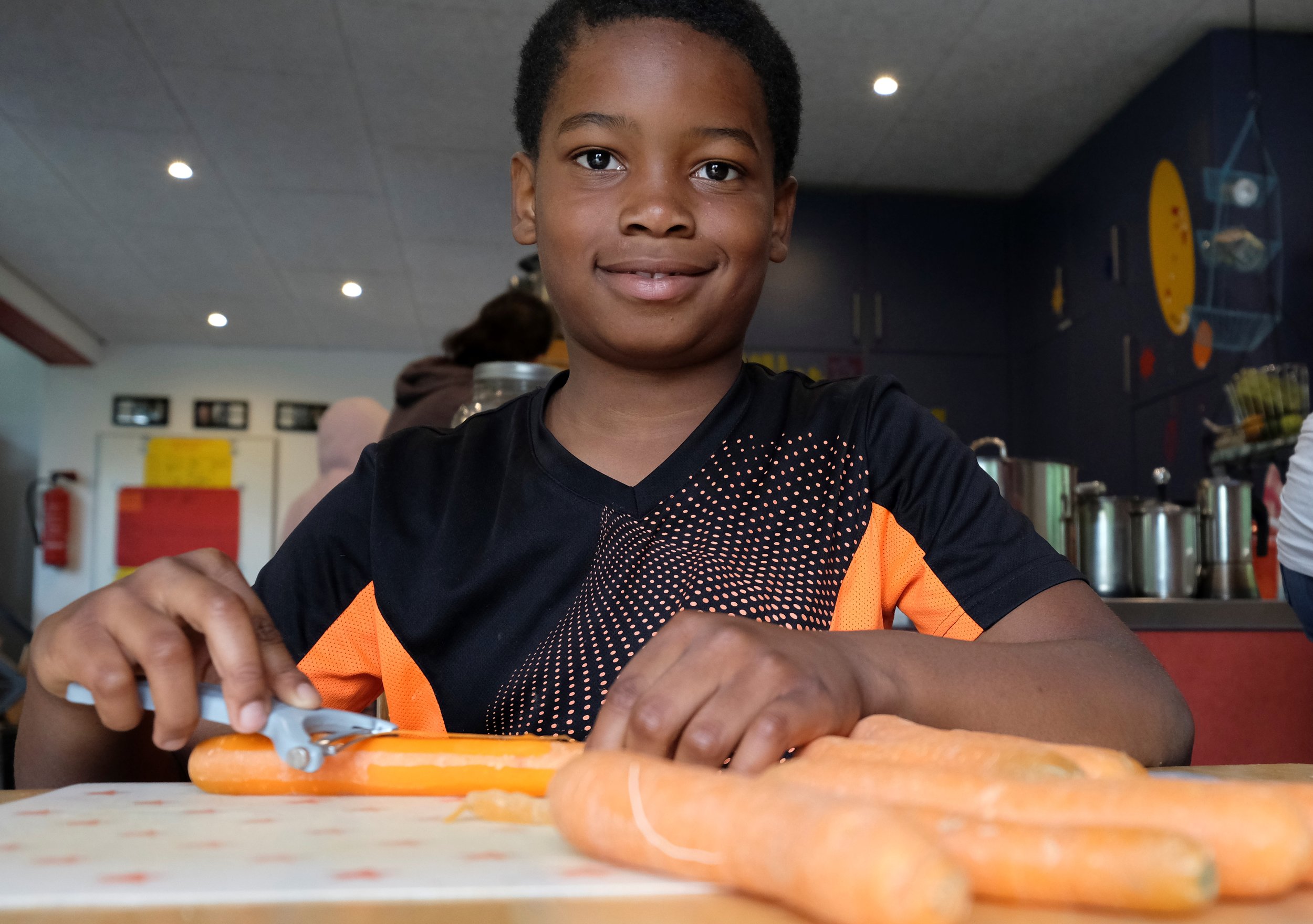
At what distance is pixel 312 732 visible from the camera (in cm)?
50

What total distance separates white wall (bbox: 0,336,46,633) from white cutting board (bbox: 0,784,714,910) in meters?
7.80

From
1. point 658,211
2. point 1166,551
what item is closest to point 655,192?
point 658,211

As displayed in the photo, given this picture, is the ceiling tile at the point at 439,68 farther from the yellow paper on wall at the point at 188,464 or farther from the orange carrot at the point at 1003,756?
the yellow paper on wall at the point at 188,464

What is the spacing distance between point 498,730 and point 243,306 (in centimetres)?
568

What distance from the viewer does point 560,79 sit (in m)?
0.86

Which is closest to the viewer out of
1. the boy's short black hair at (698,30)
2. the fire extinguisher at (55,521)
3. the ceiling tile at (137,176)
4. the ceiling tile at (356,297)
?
the boy's short black hair at (698,30)

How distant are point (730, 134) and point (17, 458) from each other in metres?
7.87

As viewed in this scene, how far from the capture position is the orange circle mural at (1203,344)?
2957 mm

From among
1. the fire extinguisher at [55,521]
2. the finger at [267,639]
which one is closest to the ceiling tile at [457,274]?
the fire extinguisher at [55,521]

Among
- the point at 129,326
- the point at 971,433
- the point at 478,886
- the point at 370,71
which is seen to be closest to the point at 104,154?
the point at 370,71

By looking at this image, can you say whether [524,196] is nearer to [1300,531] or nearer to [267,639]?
[267,639]

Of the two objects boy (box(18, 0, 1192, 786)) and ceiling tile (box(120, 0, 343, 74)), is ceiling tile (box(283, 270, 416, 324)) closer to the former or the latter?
ceiling tile (box(120, 0, 343, 74))

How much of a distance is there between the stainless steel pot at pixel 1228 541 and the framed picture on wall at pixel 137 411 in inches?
247

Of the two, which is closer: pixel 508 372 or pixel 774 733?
pixel 774 733
